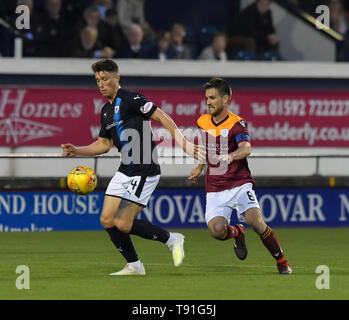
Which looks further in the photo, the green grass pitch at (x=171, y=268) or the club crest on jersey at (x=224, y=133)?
the club crest on jersey at (x=224, y=133)

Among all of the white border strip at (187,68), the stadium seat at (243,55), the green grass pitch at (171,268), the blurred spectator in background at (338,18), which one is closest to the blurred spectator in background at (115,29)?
the white border strip at (187,68)

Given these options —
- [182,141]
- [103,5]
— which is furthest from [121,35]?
[182,141]

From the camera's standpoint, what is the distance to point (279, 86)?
19.7 metres

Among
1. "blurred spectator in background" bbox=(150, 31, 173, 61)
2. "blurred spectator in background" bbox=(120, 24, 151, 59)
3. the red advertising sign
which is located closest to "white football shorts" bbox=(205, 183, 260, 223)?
the red advertising sign

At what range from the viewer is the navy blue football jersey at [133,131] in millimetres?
11547

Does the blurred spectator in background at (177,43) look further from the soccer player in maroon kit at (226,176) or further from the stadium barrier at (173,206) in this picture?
the soccer player in maroon kit at (226,176)

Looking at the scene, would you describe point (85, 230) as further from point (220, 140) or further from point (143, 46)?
point (220, 140)

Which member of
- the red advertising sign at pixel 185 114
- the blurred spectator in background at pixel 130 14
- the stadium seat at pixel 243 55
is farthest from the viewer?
the blurred spectator in background at pixel 130 14

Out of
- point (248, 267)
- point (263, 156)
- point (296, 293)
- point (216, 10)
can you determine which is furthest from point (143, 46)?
point (296, 293)

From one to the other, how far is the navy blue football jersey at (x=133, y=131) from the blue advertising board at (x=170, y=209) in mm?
6396

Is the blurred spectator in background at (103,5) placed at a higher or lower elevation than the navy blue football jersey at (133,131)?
higher

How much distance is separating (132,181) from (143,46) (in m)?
8.24

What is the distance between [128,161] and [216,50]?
28.1 ft

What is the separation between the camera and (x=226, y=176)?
11.8 m
